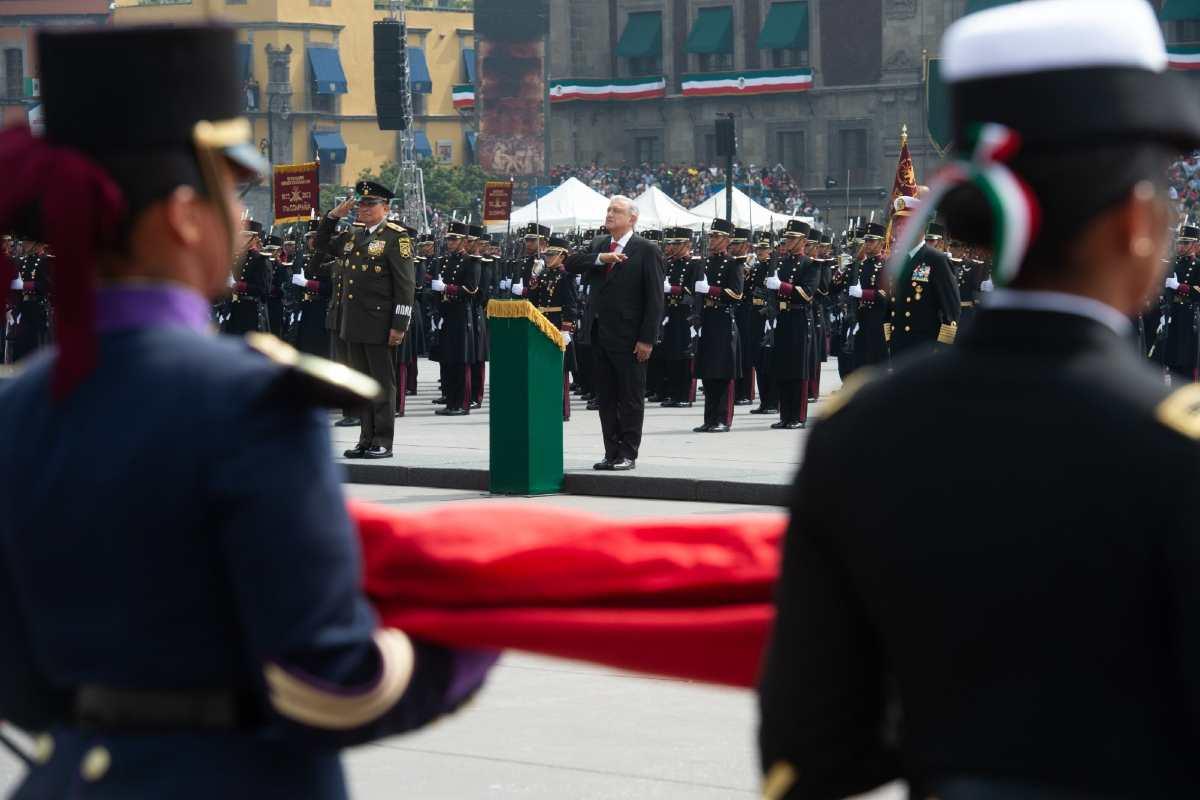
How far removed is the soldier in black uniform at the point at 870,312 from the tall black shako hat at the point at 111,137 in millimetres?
18549

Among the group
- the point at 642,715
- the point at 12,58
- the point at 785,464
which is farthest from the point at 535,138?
the point at 642,715

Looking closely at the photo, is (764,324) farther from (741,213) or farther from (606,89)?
(606,89)

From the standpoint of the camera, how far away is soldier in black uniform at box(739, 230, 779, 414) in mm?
21891

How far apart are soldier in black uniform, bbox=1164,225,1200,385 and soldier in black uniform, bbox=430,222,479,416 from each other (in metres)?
7.32

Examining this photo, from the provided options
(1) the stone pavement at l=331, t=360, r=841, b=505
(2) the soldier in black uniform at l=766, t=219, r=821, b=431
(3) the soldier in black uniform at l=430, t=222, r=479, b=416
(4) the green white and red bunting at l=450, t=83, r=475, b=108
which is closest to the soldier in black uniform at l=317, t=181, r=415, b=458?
(1) the stone pavement at l=331, t=360, r=841, b=505

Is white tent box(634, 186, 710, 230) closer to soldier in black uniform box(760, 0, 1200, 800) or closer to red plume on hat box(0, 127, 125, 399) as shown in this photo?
red plume on hat box(0, 127, 125, 399)

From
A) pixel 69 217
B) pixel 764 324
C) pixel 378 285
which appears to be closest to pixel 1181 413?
pixel 69 217

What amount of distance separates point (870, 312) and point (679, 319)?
2590 millimetres

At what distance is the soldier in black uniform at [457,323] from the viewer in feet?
75.4

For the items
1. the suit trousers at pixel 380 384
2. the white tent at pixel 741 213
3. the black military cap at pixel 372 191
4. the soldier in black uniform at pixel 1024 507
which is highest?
the soldier in black uniform at pixel 1024 507

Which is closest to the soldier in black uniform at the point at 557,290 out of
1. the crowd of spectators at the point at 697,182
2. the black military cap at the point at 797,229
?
the black military cap at the point at 797,229

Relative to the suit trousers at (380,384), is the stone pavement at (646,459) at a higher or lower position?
lower

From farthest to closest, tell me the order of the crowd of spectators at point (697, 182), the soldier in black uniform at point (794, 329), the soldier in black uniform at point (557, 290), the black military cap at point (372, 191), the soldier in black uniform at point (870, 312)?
the crowd of spectators at point (697, 182) < the soldier in black uniform at point (557, 290) < the soldier in black uniform at point (870, 312) < the soldier in black uniform at point (794, 329) < the black military cap at point (372, 191)

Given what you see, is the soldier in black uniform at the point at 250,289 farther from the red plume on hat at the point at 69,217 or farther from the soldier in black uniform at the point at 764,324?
the red plume on hat at the point at 69,217
